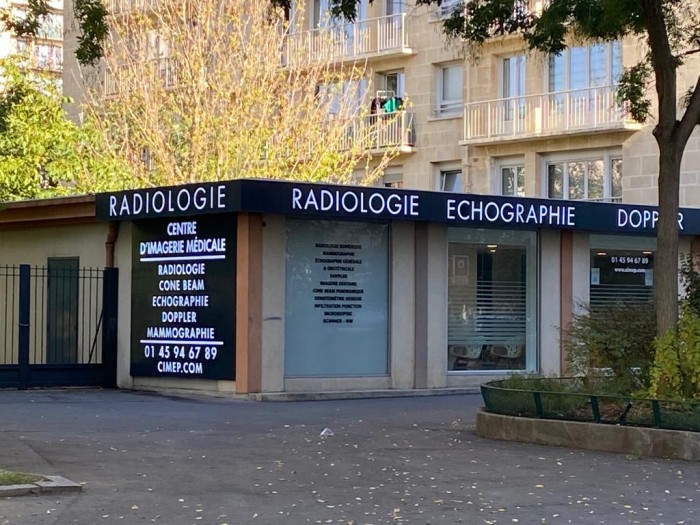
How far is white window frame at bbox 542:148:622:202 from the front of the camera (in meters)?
30.5

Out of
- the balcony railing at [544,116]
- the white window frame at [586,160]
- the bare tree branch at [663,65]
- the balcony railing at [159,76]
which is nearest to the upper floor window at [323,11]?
the balcony railing at [544,116]

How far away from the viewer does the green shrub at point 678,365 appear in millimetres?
13297

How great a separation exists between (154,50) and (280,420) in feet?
55.8

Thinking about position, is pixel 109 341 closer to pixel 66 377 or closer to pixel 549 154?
pixel 66 377

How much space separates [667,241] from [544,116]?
17.2 m

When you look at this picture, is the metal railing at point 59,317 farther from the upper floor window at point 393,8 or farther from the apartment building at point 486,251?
the upper floor window at point 393,8

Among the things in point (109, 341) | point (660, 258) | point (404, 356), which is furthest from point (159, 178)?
point (660, 258)

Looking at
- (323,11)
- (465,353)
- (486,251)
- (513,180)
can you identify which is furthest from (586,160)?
(465,353)

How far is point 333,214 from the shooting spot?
1945 centimetres

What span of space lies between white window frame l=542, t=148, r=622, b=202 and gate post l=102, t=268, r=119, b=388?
479 inches

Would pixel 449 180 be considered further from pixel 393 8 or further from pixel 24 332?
pixel 24 332

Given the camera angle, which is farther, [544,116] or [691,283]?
[544,116]

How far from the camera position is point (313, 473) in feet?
37.6

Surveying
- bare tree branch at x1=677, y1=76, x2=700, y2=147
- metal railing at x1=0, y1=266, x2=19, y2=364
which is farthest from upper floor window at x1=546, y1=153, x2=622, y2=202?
bare tree branch at x1=677, y1=76, x2=700, y2=147
